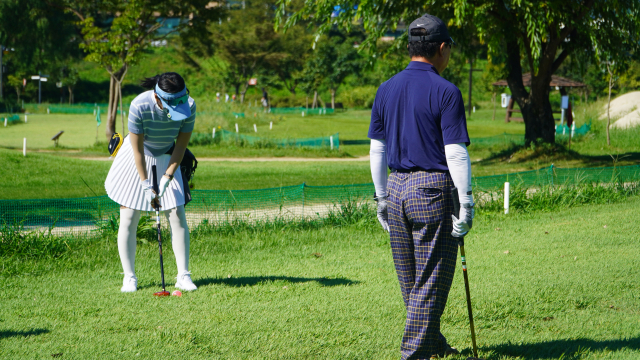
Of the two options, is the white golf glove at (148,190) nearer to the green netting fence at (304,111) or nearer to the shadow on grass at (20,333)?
the shadow on grass at (20,333)

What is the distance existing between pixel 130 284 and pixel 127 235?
0.45m

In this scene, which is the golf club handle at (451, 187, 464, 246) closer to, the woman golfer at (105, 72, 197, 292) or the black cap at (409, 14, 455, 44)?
the black cap at (409, 14, 455, 44)

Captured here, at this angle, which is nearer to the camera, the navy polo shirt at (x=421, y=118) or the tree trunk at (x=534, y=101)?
the navy polo shirt at (x=421, y=118)

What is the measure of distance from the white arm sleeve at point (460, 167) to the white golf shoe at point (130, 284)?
329 cm

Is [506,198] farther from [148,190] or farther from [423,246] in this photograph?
[423,246]

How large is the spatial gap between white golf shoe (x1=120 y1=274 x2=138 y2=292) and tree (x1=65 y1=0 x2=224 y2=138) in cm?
1910

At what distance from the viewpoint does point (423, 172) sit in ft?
10.7

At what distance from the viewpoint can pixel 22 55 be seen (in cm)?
4828

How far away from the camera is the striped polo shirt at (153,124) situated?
4.88m

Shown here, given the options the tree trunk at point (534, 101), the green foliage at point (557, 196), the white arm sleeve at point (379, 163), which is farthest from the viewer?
the tree trunk at point (534, 101)

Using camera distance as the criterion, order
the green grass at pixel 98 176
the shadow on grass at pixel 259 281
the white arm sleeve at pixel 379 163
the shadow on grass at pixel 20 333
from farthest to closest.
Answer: the green grass at pixel 98 176, the shadow on grass at pixel 259 281, the shadow on grass at pixel 20 333, the white arm sleeve at pixel 379 163

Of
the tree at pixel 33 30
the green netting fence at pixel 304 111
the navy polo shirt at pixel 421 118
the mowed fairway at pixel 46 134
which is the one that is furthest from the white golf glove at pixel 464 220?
the green netting fence at pixel 304 111

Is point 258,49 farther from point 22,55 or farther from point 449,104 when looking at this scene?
point 449,104

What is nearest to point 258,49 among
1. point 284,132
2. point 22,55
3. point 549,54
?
point 22,55
